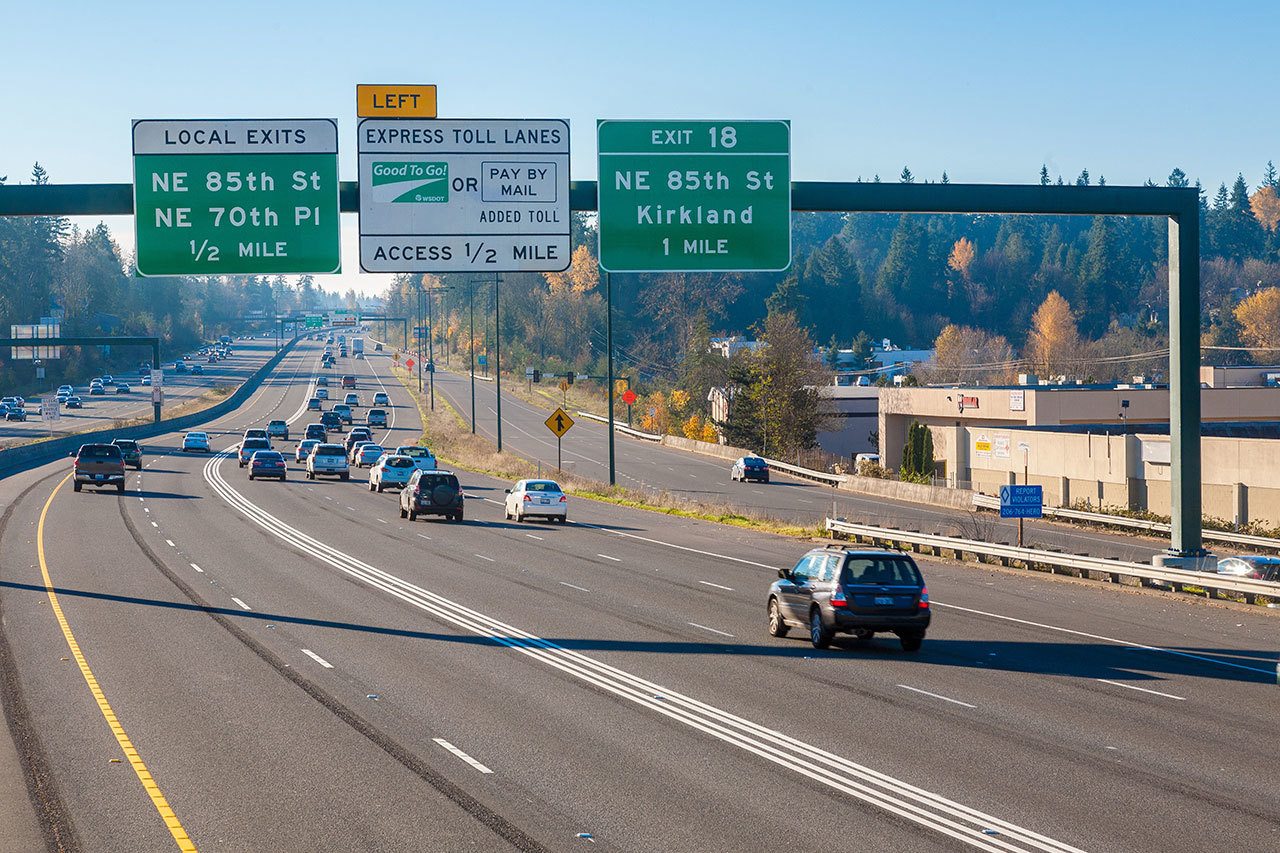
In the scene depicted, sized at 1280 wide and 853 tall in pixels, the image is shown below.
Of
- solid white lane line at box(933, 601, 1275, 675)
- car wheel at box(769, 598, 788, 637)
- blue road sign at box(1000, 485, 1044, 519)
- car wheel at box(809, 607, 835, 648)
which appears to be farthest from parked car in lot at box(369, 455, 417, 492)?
car wheel at box(809, 607, 835, 648)

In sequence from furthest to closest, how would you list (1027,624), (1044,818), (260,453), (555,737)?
(260,453)
(1027,624)
(555,737)
(1044,818)

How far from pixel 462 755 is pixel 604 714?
261 centimetres

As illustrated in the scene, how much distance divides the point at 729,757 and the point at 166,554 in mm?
24735

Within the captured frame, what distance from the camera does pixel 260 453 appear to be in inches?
2581

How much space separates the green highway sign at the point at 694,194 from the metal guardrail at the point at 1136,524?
21.5 meters

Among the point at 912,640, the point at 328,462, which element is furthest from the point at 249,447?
the point at 912,640

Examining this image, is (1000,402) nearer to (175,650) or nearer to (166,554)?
(166,554)

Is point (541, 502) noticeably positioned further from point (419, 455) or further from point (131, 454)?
point (131, 454)

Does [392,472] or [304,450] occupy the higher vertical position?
[304,450]

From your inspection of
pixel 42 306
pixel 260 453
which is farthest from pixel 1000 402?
pixel 42 306

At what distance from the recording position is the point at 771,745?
1425 cm

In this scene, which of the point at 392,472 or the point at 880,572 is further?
the point at 392,472

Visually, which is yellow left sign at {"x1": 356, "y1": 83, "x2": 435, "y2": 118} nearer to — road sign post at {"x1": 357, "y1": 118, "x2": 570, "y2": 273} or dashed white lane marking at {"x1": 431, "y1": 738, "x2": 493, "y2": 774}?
road sign post at {"x1": 357, "y1": 118, "x2": 570, "y2": 273}

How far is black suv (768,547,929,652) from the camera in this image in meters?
20.7
